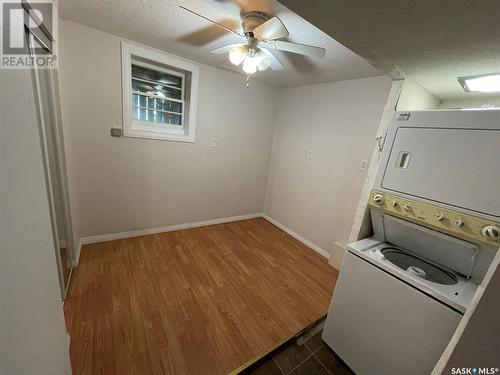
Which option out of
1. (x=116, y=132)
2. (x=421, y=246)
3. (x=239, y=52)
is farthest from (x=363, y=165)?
(x=116, y=132)

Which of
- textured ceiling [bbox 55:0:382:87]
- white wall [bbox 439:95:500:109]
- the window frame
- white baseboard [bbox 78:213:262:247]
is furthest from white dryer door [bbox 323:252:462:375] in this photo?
the window frame

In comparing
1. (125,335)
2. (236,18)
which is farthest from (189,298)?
(236,18)

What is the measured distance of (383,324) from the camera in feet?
3.62

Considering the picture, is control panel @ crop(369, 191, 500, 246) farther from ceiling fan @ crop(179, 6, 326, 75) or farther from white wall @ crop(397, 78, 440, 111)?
ceiling fan @ crop(179, 6, 326, 75)

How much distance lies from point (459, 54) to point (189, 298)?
91.2 inches

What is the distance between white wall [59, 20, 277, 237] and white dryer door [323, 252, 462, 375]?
2.11 metres

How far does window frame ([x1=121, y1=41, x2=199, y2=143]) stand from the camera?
6.54ft

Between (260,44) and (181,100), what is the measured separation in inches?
54.7

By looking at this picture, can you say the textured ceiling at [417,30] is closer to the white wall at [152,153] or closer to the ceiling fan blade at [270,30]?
the ceiling fan blade at [270,30]

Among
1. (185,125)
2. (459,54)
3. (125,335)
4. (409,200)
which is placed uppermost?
(459,54)

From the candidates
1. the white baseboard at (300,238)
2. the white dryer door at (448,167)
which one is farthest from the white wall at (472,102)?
the white baseboard at (300,238)

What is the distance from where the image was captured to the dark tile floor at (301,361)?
1257mm

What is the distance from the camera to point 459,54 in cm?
92

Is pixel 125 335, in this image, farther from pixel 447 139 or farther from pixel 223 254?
pixel 447 139
